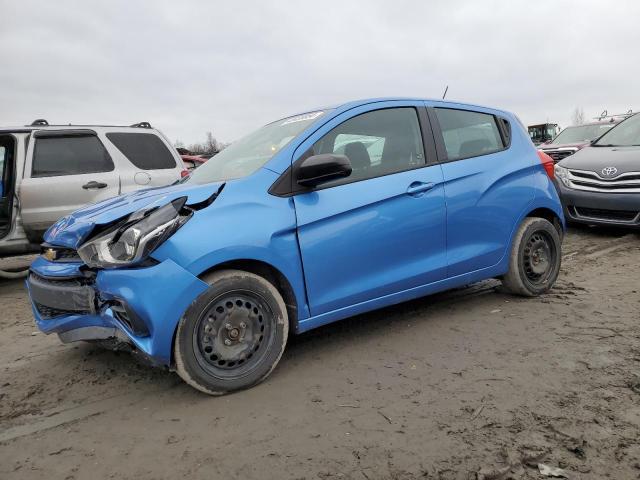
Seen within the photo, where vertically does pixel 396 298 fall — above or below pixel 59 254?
below

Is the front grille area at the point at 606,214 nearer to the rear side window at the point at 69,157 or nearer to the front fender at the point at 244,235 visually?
the front fender at the point at 244,235

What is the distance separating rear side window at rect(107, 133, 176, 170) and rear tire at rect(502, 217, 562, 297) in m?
4.41

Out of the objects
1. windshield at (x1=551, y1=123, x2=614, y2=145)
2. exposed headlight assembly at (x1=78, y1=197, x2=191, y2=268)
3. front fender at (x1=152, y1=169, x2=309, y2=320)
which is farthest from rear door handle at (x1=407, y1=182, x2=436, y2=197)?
windshield at (x1=551, y1=123, x2=614, y2=145)

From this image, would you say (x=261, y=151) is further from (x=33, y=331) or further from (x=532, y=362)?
(x=33, y=331)

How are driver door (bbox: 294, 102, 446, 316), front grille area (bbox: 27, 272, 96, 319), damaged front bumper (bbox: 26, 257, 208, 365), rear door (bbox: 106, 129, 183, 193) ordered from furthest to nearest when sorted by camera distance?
rear door (bbox: 106, 129, 183, 193)
driver door (bbox: 294, 102, 446, 316)
front grille area (bbox: 27, 272, 96, 319)
damaged front bumper (bbox: 26, 257, 208, 365)

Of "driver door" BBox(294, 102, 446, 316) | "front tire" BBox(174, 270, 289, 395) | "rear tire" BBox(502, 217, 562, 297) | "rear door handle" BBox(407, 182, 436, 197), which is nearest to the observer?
"front tire" BBox(174, 270, 289, 395)

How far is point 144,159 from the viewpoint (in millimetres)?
6527

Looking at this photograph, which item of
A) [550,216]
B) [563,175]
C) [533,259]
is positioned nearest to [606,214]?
[563,175]

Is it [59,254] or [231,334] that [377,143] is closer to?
[231,334]

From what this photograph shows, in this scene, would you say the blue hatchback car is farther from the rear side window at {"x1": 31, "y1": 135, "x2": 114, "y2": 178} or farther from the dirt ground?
the rear side window at {"x1": 31, "y1": 135, "x2": 114, "y2": 178}

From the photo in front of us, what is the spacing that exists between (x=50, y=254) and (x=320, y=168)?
1793 millimetres

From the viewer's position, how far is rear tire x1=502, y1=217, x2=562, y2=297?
431 cm

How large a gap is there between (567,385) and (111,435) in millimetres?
2466

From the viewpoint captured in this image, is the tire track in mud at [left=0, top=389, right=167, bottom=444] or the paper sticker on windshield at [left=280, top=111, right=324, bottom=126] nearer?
the tire track in mud at [left=0, top=389, right=167, bottom=444]
